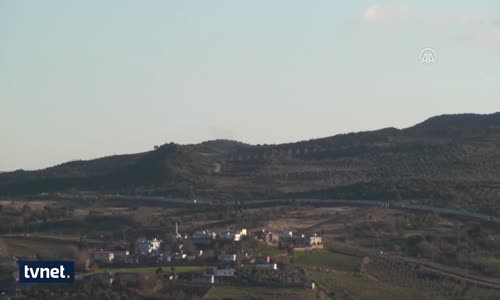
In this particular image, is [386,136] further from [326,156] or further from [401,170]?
[401,170]

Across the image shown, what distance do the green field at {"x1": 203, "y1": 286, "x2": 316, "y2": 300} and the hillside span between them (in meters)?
31.4

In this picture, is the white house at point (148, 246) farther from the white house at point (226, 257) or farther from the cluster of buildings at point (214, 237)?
the white house at point (226, 257)

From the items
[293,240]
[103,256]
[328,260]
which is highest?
[293,240]

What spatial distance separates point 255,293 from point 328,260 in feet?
36.1

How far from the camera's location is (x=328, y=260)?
68062 millimetres

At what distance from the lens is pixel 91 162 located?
474 ft

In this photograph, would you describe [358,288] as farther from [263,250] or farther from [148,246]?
[148,246]

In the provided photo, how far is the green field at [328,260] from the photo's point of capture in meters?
66.3

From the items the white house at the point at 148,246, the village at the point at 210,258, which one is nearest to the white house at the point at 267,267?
the village at the point at 210,258

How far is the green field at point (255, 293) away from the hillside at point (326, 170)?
103 ft

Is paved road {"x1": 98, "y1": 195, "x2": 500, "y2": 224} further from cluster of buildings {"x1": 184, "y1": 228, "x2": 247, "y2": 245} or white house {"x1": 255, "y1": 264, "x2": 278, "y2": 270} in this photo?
white house {"x1": 255, "y1": 264, "x2": 278, "y2": 270}

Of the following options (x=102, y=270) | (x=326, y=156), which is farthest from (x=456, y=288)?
(x=326, y=156)

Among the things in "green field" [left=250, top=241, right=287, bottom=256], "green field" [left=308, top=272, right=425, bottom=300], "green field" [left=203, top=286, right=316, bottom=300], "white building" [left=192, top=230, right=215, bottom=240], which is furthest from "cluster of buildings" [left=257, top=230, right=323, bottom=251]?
"green field" [left=203, top=286, right=316, bottom=300]

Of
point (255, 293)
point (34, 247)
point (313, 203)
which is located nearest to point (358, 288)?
point (255, 293)
